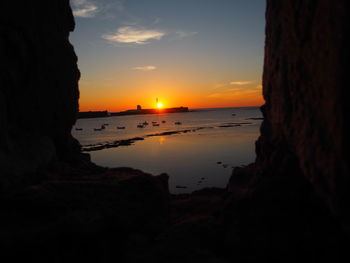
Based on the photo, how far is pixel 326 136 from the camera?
4.51 meters

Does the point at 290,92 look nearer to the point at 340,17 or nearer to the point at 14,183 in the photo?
the point at 340,17

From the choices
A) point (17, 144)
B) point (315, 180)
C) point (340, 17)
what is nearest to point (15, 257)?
point (17, 144)

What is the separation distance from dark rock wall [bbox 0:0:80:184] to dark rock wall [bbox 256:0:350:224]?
6.90 meters

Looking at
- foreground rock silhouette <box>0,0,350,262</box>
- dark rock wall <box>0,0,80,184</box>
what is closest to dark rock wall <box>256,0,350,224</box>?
foreground rock silhouette <box>0,0,350,262</box>

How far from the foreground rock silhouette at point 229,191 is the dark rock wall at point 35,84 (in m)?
0.05

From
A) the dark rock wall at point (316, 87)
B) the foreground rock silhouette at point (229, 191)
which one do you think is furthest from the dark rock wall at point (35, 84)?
the dark rock wall at point (316, 87)

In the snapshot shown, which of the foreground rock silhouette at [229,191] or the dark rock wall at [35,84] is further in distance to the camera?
the dark rock wall at [35,84]

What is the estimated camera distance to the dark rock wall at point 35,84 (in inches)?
299

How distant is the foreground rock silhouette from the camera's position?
14.6ft

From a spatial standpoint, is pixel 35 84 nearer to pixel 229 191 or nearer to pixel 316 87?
pixel 229 191

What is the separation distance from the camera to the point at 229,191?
970cm

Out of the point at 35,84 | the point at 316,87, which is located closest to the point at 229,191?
the point at 316,87

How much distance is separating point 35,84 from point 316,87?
9430 millimetres

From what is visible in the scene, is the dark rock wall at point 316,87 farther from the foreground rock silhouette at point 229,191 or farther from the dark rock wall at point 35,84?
the dark rock wall at point 35,84
